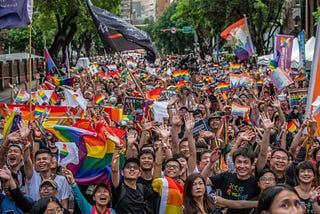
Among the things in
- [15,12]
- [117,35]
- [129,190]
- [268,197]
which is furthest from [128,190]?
[117,35]

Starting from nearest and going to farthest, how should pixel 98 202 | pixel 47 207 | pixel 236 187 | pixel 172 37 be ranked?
pixel 47 207 → pixel 98 202 → pixel 236 187 → pixel 172 37

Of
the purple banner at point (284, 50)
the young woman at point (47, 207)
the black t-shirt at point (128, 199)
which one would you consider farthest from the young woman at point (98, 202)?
Answer: the purple banner at point (284, 50)

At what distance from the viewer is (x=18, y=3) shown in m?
9.79

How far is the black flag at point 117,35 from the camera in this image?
12507mm

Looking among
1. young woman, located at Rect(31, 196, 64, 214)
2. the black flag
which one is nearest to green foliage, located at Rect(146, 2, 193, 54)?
the black flag

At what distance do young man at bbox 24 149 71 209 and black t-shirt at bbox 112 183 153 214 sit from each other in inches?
23.5

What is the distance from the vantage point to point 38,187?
6.89 meters

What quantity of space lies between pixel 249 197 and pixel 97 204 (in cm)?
146

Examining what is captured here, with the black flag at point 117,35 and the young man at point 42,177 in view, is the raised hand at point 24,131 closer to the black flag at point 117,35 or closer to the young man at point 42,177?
the young man at point 42,177

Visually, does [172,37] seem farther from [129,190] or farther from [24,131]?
[129,190]

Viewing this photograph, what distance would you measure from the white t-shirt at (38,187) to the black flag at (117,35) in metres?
5.70

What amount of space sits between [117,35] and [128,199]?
6583 mm

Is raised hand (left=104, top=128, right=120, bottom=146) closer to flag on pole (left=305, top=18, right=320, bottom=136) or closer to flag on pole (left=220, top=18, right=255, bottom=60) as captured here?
flag on pole (left=305, top=18, right=320, bottom=136)

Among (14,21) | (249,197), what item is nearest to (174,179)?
(249,197)
